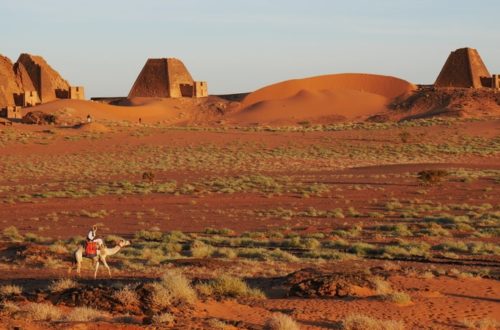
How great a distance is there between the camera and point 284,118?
9662cm

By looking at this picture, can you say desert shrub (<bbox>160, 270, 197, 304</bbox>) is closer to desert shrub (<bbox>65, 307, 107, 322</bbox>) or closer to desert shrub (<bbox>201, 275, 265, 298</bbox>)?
desert shrub (<bbox>201, 275, 265, 298</bbox>)

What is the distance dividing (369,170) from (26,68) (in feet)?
171

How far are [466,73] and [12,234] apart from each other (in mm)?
79192

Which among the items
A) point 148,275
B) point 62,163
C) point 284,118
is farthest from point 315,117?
point 148,275

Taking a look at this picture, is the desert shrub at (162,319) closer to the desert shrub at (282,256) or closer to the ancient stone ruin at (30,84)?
the desert shrub at (282,256)

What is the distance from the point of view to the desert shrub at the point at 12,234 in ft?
76.4

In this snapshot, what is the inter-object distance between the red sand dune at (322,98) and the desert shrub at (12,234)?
69.7 m

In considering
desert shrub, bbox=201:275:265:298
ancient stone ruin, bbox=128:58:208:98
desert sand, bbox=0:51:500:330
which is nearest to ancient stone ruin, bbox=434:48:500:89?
desert sand, bbox=0:51:500:330

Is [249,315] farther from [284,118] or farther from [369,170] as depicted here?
[284,118]

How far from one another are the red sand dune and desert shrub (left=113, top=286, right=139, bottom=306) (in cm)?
8226

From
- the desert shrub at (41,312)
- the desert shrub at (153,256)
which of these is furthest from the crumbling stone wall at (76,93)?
the desert shrub at (41,312)

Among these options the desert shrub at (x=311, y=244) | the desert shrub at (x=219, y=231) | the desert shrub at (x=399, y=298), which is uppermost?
the desert shrub at (x=399, y=298)

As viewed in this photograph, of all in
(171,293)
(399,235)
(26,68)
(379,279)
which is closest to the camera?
(171,293)

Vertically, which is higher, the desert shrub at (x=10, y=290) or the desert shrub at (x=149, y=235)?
the desert shrub at (x=10, y=290)
